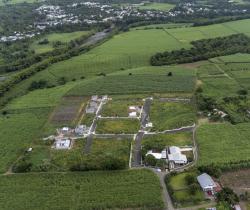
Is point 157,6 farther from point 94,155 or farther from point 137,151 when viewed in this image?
point 94,155

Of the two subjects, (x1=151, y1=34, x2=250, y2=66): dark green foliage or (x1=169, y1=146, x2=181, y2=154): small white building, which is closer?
(x1=169, y1=146, x2=181, y2=154): small white building

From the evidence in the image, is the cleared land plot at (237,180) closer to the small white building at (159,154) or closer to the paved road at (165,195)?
the paved road at (165,195)

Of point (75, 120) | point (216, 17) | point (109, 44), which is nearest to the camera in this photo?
point (75, 120)

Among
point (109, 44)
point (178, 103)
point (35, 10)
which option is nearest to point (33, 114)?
point (178, 103)

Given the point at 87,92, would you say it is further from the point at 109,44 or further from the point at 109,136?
the point at 109,44

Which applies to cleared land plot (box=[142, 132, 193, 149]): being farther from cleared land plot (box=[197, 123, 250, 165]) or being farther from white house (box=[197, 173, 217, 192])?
white house (box=[197, 173, 217, 192])

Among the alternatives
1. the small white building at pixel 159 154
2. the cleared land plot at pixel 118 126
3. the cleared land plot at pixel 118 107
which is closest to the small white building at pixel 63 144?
the cleared land plot at pixel 118 126

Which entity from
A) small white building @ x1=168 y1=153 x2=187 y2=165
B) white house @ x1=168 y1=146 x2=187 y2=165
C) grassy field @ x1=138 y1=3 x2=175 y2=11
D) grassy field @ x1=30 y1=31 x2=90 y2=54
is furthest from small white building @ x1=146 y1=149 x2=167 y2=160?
grassy field @ x1=138 y1=3 x2=175 y2=11
